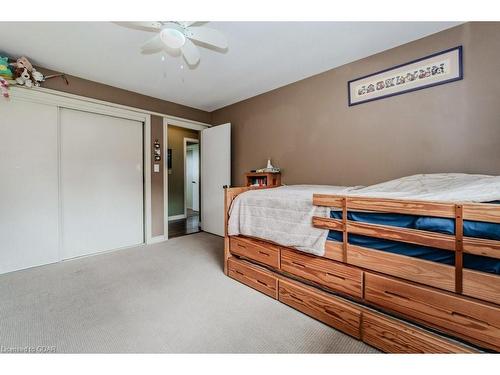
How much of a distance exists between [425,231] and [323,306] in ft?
2.62

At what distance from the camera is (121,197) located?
3057 millimetres

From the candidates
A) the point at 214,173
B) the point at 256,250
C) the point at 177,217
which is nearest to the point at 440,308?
the point at 256,250

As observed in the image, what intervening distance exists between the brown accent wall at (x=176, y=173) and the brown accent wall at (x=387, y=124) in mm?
A: 2651

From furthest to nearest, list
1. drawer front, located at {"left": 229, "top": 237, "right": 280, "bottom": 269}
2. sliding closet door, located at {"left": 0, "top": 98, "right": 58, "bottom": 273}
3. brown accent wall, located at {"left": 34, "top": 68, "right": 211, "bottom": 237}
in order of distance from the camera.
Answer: brown accent wall, located at {"left": 34, "top": 68, "right": 211, "bottom": 237} → sliding closet door, located at {"left": 0, "top": 98, "right": 58, "bottom": 273} → drawer front, located at {"left": 229, "top": 237, "right": 280, "bottom": 269}

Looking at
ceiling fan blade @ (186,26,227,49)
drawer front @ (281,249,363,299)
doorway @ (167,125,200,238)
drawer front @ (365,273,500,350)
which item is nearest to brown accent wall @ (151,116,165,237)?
doorway @ (167,125,200,238)

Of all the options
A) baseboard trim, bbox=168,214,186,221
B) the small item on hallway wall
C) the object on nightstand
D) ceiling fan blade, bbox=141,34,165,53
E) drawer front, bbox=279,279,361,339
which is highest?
ceiling fan blade, bbox=141,34,165,53

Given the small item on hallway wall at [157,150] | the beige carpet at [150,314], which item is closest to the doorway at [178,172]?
the small item on hallway wall at [157,150]

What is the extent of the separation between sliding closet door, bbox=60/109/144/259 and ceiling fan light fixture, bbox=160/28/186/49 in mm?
1894

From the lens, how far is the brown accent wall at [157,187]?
3.30 m

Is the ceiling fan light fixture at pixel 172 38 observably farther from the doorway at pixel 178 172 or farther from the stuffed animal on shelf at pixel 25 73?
the doorway at pixel 178 172

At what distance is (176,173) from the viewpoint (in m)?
5.30

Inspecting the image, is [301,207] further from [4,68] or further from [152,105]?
[4,68]

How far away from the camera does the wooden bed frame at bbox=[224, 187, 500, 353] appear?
3.29 feet

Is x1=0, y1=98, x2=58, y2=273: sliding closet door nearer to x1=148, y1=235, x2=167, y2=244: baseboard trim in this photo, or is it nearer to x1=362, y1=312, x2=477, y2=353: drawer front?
x1=148, y1=235, x2=167, y2=244: baseboard trim
